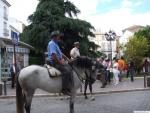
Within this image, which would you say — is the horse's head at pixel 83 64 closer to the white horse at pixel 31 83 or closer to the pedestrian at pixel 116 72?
the white horse at pixel 31 83

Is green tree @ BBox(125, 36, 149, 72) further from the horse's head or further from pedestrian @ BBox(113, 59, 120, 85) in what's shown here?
the horse's head

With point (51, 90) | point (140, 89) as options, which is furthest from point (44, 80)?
point (140, 89)

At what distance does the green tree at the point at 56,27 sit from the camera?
5503 cm

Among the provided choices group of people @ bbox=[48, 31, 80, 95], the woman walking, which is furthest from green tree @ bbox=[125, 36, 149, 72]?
group of people @ bbox=[48, 31, 80, 95]

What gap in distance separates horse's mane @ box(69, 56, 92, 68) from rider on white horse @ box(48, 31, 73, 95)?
0.61 m

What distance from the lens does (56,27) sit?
181ft

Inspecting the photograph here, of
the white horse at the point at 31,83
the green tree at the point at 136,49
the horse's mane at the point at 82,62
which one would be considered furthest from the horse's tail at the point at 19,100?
the green tree at the point at 136,49

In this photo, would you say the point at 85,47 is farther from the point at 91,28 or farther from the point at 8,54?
the point at 8,54

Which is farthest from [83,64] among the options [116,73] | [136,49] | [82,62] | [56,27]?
[136,49]

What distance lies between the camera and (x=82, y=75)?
44.2ft

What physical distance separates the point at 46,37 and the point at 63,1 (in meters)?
6.24

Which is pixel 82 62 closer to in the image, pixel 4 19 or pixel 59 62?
pixel 59 62

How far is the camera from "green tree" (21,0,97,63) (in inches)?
2167

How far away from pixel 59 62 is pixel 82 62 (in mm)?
1319
